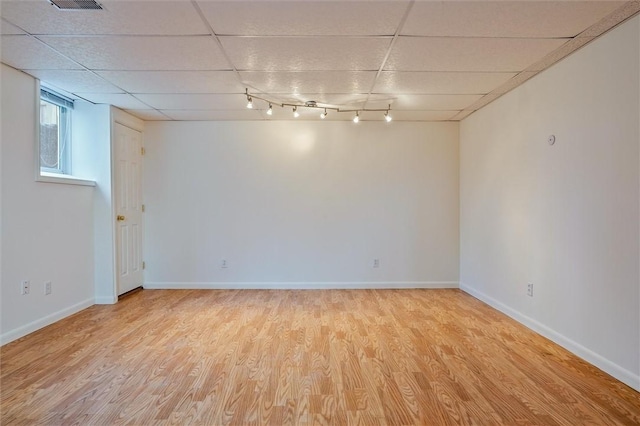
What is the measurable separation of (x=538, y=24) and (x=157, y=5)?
7.90 ft

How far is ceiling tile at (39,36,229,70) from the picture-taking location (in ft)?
8.06

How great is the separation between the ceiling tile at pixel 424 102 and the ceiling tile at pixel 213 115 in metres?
1.54

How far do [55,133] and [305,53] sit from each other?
3.06 metres

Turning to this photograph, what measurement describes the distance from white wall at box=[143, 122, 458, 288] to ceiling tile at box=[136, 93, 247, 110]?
2.20 ft

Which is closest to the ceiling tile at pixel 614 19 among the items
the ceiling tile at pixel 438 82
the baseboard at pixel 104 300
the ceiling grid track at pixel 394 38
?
the ceiling tile at pixel 438 82

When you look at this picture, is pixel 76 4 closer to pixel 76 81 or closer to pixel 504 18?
pixel 76 81

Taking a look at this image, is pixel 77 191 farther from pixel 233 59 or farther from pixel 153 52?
pixel 233 59

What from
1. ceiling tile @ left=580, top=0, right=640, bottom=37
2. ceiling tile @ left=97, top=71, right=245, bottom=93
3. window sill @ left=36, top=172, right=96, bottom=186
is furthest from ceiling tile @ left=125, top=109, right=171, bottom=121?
ceiling tile @ left=580, top=0, right=640, bottom=37

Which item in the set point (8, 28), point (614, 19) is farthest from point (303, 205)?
point (614, 19)

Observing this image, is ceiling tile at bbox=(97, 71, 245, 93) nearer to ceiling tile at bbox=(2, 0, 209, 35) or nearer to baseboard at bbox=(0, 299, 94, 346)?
ceiling tile at bbox=(2, 0, 209, 35)

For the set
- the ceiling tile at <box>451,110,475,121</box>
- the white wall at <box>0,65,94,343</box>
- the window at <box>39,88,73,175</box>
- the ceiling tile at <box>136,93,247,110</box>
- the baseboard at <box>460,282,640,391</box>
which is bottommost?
the baseboard at <box>460,282,640,391</box>

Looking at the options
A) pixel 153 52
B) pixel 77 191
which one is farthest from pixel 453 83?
pixel 77 191

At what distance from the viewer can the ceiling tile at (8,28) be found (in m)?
2.26

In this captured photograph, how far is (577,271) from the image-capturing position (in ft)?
8.71
